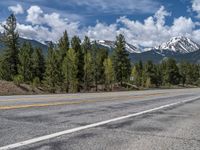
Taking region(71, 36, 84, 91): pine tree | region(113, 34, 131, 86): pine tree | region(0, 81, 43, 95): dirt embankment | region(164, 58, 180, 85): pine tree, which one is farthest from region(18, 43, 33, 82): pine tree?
region(164, 58, 180, 85): pine tree

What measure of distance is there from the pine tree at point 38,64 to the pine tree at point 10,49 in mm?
5831

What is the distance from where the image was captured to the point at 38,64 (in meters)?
79.3

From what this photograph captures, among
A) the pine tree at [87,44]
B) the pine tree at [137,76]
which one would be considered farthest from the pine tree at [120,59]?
the pine tree at [137,76]

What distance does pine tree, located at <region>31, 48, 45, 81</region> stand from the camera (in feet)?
255

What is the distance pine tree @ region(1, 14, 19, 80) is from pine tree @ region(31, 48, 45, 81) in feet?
19.1

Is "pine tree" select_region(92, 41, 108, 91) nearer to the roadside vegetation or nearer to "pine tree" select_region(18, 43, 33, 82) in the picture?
the roadside vegetation

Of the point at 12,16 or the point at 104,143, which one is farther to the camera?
the point at 12,16

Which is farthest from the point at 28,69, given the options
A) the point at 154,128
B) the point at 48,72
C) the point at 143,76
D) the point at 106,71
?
the point at 154,128

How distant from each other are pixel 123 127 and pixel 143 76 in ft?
353

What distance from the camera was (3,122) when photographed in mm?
8227

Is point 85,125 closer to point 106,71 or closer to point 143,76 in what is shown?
point 106,71

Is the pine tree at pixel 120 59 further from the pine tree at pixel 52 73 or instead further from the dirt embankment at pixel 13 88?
the dirt embankment at pixel 13 88

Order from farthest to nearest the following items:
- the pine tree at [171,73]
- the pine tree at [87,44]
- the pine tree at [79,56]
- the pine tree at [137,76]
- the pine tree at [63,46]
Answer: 1. the pine tree at [171,73]
2. the pine tree at [137,76]
3. the pine tree at [87,44]
4. the pine tree at [63,46]
5. the pine tree at [79,56]

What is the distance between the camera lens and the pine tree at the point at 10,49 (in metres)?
68.4
